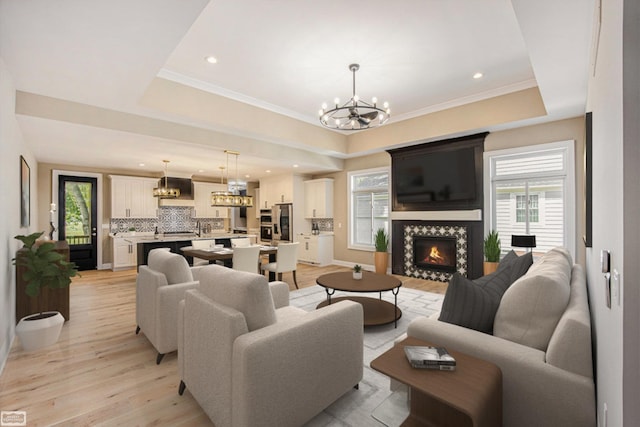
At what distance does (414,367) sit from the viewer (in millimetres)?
1440

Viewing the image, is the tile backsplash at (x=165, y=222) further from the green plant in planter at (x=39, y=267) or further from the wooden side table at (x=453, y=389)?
the wooden side table at (x=453, y=389)

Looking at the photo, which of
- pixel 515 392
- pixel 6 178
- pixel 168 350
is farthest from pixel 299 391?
pixel 6 178

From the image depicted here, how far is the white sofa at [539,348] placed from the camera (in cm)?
138

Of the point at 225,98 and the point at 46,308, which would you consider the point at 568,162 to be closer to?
the point at 225,98

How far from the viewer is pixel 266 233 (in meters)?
8.99

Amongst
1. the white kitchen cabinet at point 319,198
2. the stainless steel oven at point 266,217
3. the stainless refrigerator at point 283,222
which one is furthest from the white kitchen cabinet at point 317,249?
the stainless steel oven at point 266,217

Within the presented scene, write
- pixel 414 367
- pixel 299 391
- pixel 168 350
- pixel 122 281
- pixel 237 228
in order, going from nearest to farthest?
pixel 414 367 → pixel 299 391 → pixel 168 350 → pixel 122 281 → pixel 237 228

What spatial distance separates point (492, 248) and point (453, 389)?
4215 mm

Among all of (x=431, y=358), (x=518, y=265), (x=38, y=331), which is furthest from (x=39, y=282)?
(x=518, y=265)

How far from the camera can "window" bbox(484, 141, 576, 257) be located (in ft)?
14.6

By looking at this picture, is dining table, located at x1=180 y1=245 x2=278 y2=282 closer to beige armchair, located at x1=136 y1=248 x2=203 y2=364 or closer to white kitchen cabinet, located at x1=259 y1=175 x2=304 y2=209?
beige armchair, located at x1=136 y1=248 x2=203 y2=364

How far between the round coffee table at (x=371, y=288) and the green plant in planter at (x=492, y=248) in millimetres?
2134

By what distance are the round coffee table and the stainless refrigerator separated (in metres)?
4.29

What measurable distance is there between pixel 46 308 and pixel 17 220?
108cm
